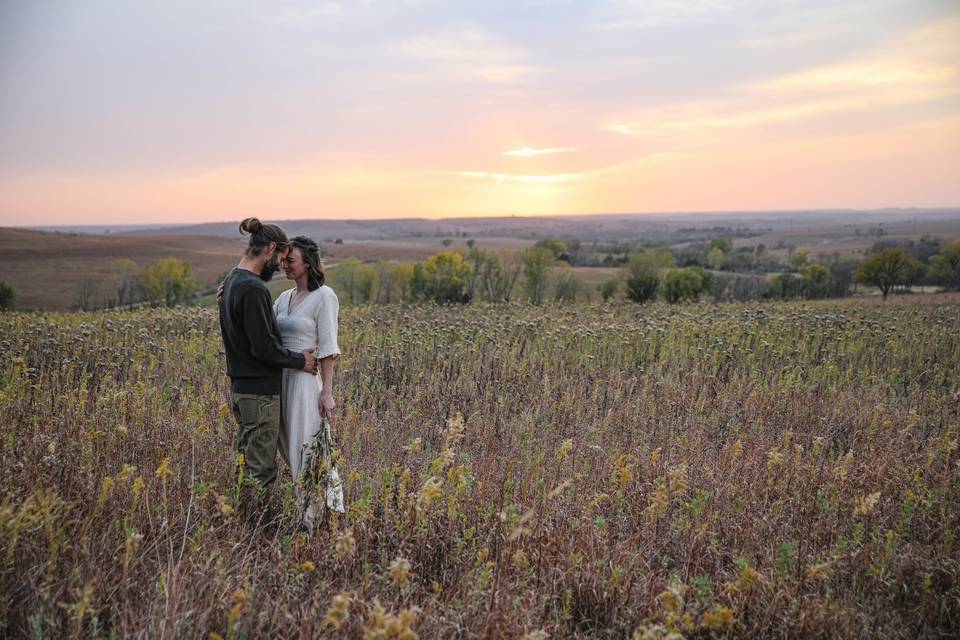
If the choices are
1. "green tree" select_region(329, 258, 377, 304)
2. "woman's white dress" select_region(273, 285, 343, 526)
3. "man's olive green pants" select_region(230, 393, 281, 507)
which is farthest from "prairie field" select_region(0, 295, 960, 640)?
"green tree" select_region(329, 258, 377, 304)

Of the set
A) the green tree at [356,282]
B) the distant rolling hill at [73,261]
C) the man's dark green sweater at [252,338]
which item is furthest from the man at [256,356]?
the distant rolling hill at [73,261]

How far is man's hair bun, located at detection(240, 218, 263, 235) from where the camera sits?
14.3ft

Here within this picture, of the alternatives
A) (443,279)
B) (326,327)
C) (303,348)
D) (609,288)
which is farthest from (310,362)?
(609,288)

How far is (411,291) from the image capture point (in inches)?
1875

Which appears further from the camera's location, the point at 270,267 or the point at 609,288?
the point at 609,288

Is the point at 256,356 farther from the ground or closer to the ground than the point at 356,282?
farther from the ground

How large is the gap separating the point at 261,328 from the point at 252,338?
9 centimetres

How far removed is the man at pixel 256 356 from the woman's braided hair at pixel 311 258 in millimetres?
136

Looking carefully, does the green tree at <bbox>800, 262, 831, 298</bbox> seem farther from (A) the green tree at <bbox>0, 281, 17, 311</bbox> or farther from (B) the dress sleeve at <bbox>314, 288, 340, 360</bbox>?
(A) the green tree at <bbox>0, 281, 17, 311</bbox>

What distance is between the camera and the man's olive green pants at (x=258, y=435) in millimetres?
4465

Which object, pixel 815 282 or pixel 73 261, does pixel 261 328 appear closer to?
pixel 815 282

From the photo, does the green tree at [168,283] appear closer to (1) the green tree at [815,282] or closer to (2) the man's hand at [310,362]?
(1) the green tree at [815,282]

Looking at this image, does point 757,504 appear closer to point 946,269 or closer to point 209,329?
point 209,329

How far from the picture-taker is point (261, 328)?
4.25 metres
